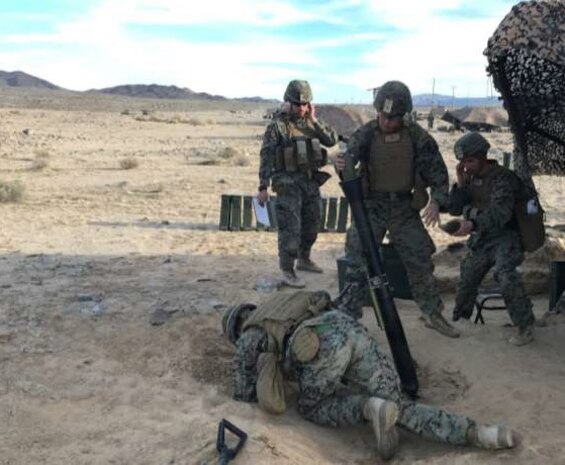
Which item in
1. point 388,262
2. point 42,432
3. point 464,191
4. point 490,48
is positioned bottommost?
point 42,432

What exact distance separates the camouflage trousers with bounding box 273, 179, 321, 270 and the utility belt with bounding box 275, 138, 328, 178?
15 centimetres

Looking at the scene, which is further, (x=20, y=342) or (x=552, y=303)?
(x=552, y=303)

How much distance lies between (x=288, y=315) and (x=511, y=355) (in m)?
1.88

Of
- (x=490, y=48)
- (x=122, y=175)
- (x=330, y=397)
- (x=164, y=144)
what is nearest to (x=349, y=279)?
(x=330, y=397)

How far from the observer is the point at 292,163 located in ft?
24.4

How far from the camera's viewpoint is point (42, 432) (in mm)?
4203

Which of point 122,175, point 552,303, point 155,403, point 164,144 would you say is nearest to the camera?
point 155,403

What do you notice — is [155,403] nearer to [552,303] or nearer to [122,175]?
[552,303]

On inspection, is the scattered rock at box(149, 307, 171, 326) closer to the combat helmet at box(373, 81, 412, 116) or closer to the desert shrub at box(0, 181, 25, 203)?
the combat helmet at box(373, 81, 412, 116)

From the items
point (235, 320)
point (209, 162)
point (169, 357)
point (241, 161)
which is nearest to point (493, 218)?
point (235, 320)

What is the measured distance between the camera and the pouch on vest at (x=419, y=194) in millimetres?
Result: 5688

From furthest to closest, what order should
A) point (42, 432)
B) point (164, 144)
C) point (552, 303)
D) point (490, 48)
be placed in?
point (164, 144) < point (552, 303) < point (490, 48) < point (42, 432)

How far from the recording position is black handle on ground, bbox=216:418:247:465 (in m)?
3.66

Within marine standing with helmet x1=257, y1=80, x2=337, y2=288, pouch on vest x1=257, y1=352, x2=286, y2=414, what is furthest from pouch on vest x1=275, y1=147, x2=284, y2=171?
pouch on vest x1=257, y1=352, x2=286, y2=414
